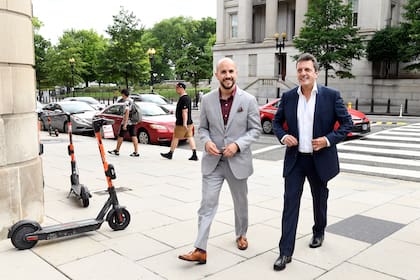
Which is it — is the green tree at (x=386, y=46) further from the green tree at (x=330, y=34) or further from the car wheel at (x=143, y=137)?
the car wheel at (x=143, y=137)

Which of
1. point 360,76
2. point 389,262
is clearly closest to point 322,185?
point 389,262

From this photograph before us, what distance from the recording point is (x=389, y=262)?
452 centimetres

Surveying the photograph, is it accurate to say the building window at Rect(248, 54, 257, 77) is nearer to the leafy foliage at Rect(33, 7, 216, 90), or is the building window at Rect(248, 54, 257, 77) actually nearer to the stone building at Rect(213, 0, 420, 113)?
the stone building at Rect(213, 0, 420, 113)

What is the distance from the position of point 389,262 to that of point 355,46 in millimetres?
31148

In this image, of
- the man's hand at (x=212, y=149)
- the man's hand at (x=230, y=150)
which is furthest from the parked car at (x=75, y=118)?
the man's hand at (x=230, y=150)

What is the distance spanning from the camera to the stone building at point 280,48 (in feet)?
121

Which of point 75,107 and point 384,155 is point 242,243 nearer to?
point 384,155

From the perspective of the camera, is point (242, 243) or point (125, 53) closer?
point (242, 243)

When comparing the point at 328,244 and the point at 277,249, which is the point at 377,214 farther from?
the point at 277,249

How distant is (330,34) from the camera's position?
32.7m

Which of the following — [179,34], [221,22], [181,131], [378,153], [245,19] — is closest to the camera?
[181,131]

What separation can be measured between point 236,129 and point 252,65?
1744 inches

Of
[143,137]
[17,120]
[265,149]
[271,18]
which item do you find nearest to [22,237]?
[17,120]

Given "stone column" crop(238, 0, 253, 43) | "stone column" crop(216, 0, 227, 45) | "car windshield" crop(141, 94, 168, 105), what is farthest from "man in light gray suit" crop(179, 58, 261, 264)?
"stone column" crop(216, 0, 227, 45)
